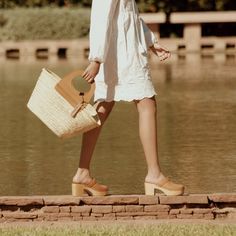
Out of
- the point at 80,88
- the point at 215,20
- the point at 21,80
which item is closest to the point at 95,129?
the point at 80,88

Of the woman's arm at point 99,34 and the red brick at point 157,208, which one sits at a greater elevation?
the woman's arm at point 99,34

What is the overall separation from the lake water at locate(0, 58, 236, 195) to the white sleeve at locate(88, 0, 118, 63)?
167cm

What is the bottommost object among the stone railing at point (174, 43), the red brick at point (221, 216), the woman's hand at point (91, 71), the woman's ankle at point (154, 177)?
the stone railing at point (174, 43)

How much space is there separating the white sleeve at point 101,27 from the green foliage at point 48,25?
27.2 m

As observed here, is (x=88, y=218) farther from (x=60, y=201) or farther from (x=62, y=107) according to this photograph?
(x=62, y=107)

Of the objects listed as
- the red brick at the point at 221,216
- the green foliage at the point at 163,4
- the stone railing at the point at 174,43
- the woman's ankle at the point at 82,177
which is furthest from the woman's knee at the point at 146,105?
the green foliage at the point at 163,4

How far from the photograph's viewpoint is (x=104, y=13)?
6.96 meters

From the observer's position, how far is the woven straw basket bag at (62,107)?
6844mm

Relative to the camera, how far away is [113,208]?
265 inches

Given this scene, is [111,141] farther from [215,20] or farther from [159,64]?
[215,20]

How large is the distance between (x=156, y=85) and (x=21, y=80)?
9.61ft

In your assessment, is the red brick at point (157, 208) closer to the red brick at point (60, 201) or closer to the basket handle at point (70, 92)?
the red brick at point (60, 201)

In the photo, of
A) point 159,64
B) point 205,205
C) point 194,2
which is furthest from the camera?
point 194,2

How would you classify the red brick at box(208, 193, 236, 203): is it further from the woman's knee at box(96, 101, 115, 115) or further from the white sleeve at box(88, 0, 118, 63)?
the white sleeve at box(88, 0, 118, 63)
